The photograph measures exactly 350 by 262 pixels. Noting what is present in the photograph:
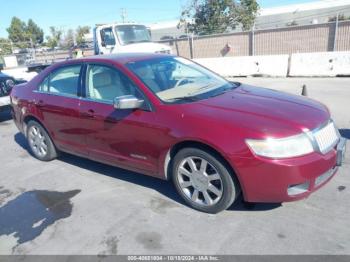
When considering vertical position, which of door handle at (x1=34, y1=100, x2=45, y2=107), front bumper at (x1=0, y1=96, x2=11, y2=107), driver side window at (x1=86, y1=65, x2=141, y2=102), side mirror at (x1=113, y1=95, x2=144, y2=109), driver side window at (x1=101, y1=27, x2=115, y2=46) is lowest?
front bumper at (x1=0, y1=96, x2=11, y2=107)

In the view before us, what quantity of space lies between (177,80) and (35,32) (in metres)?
102

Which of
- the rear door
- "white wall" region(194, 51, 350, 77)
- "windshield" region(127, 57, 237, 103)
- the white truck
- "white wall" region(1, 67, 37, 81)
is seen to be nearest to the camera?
"windshield" region(127, 57, 237, 103)

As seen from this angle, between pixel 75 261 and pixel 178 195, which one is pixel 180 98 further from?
pixel 75 261

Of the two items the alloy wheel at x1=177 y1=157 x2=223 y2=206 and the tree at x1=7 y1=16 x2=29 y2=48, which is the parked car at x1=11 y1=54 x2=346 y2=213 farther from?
the tree at x1=7 y1=16 x2=29 y2=48

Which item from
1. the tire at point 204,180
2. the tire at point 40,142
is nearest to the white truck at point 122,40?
the tire at point 40,142

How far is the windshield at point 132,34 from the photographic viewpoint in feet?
44.9

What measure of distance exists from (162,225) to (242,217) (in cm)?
81

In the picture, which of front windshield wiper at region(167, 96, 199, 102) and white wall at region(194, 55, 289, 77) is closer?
front windshield wiper at region(167, 96, 199, 102)

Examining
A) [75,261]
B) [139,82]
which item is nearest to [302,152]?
[139,82]

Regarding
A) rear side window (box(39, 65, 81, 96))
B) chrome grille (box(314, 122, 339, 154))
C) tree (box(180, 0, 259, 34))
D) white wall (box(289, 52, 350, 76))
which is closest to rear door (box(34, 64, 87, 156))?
rear side window (box(39, 65, 81, 96))

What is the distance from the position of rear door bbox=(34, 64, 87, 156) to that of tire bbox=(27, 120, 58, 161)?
0.25 metres

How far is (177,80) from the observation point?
14.0 ft

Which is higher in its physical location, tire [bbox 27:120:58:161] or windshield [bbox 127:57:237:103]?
windshield [bbox 127:57:237:103]

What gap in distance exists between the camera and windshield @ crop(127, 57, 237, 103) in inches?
154
